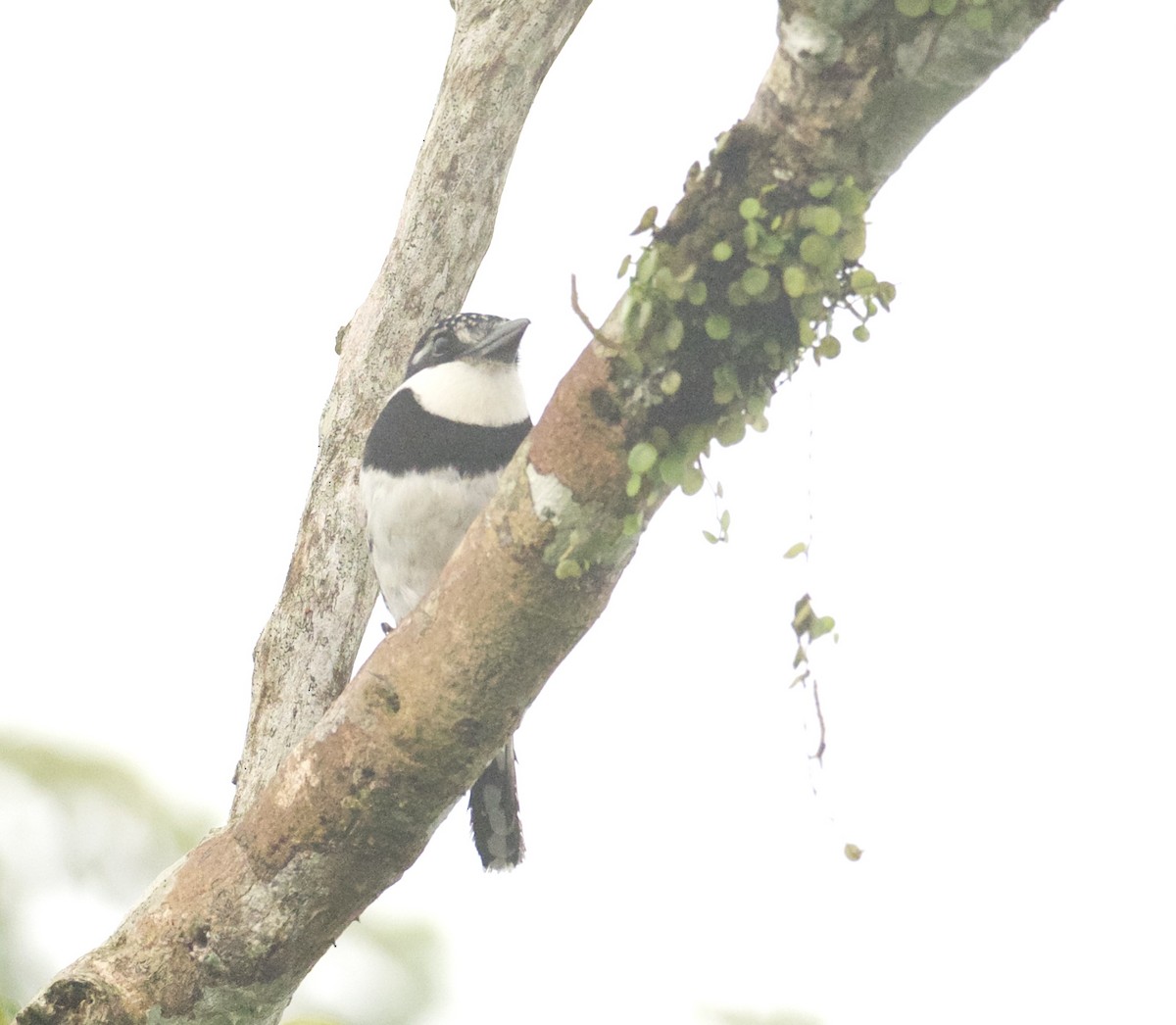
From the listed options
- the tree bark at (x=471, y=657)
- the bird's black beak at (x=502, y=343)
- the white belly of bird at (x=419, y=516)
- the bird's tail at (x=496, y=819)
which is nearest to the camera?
the tree bark at (x=471, y=657)

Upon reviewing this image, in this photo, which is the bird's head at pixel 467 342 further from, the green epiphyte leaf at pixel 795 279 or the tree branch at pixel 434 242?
the green epiphyte leaf at pixel 795 279

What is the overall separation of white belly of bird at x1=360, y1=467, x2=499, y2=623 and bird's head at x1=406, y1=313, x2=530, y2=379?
1.34 ft

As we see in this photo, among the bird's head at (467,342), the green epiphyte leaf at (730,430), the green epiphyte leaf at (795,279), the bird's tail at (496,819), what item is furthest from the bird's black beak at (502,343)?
the green epiphyte leaf at (795,279)

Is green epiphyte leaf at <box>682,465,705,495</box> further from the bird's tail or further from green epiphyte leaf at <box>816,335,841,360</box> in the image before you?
the bird's tail

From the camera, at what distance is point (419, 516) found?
3750 millimetres

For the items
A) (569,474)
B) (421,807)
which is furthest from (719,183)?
(421,807)

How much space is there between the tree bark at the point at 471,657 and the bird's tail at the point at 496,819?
1.09 meters

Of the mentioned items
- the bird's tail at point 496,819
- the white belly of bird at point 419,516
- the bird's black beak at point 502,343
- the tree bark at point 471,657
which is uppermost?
the bird's black beak at point 502,343

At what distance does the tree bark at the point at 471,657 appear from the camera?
1990 mm

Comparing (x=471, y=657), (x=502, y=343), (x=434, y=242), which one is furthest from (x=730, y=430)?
(x=434, y=242)

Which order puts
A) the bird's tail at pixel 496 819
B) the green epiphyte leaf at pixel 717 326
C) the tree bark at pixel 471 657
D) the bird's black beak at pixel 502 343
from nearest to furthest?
the tree bark at pixel 471 657 → the green epiphyte leaf at pixel 717 326 → the bird's tail at pixel 496 819 → the bird's black beak at pixel 502 343

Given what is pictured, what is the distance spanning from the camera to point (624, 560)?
239 centimetres

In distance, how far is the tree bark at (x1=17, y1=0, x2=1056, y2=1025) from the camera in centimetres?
199

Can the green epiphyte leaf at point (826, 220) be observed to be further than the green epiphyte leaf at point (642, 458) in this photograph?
No
